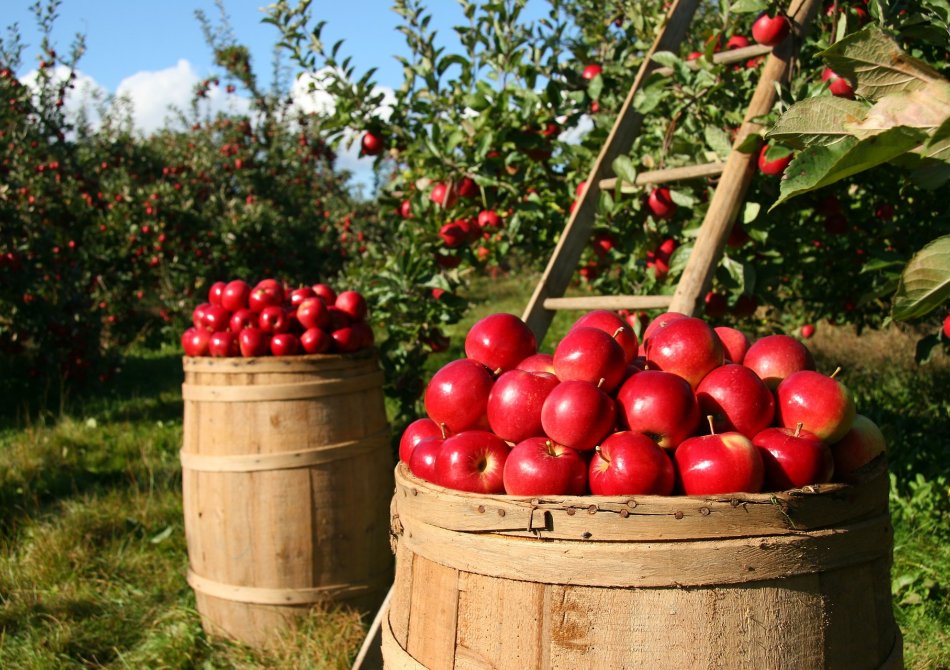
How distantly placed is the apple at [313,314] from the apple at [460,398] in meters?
1.51

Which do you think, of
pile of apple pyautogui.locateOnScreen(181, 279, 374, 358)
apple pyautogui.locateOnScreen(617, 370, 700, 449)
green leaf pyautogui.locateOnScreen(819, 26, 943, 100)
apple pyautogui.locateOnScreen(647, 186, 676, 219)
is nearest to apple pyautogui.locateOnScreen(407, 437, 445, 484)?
apple pyautogui.locateOnScreen(617, 370, 700, 449)

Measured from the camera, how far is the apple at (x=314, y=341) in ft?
9.62

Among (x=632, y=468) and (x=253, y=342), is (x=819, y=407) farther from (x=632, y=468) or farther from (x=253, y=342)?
(x=253, y=342)

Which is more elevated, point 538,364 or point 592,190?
point 592,190

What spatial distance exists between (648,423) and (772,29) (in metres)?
1.86

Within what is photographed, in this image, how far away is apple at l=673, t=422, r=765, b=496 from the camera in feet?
4.06

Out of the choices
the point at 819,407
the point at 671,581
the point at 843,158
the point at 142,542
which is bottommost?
the point at 142,542

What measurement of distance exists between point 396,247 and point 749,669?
2.98m

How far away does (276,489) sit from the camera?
2740 mm

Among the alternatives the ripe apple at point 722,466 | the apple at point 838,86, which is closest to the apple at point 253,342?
the ripe apple at point 722,466

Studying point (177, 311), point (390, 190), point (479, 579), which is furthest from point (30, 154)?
point (479, 579)

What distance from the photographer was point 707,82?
2879 millimetres

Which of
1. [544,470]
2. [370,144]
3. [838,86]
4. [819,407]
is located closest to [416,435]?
[544,470]

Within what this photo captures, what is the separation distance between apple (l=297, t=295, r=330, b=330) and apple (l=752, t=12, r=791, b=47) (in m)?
1.77
